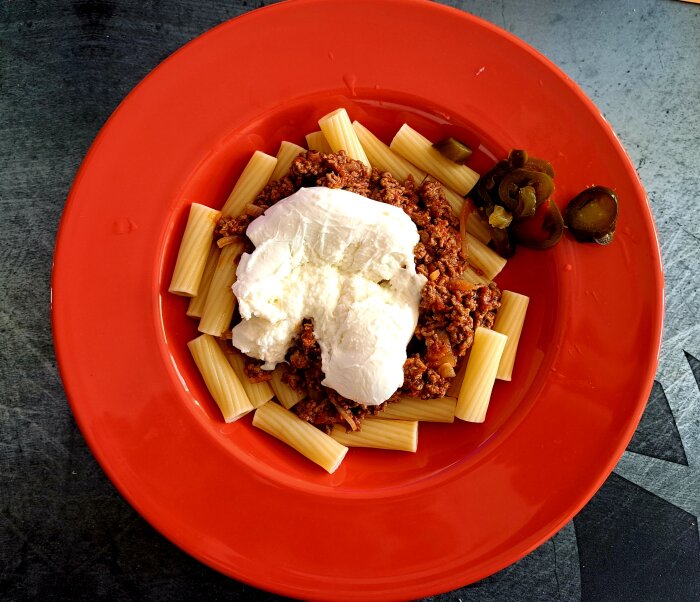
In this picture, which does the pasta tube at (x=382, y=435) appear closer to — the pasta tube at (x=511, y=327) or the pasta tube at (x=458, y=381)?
the pasta tube at (x=458, y=381)

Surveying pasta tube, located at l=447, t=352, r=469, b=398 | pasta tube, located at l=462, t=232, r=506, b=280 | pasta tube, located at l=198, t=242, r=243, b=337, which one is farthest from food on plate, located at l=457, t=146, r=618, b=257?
pasta tube, located at l=198, t=242, r=243, b=337

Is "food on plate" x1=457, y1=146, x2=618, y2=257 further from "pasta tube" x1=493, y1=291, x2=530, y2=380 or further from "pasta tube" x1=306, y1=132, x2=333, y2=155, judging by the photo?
"pasta tube" x1=306, y1=132, x2=333, y2=155

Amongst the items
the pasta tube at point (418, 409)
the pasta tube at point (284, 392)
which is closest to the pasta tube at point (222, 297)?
the pasta tube at point (284, 392)

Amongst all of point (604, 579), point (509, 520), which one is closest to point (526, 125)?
point (509, 520)

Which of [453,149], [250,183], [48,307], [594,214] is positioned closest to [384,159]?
[453,149]

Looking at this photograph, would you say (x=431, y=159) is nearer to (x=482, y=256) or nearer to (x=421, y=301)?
(x=482, y=256)
